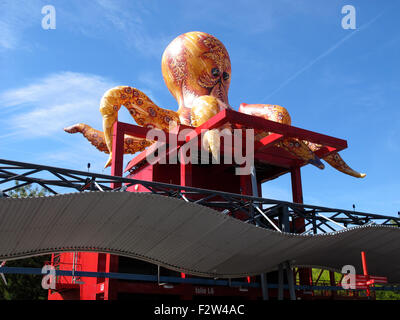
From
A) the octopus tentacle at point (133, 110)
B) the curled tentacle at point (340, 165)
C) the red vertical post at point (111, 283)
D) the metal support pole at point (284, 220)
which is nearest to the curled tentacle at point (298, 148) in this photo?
the curled tentacle at point (340, 165)

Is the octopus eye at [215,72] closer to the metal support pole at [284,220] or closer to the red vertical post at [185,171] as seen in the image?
the red vertical post at [185,171]

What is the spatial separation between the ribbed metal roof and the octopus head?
1044 cm

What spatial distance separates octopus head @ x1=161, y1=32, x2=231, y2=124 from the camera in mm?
25984

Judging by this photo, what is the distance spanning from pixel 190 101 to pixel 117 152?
18.4 ft

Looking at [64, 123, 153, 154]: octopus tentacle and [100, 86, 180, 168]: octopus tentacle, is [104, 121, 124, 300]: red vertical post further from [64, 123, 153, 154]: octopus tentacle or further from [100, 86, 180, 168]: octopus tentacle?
[64, 123, 153, 154]: octopus tentacle

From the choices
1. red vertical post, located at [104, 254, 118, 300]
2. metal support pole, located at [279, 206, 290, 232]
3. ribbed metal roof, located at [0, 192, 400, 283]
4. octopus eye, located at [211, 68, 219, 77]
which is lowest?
red vertical post, located at [104, 254, 118, 300]

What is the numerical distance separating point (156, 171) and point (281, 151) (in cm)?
708

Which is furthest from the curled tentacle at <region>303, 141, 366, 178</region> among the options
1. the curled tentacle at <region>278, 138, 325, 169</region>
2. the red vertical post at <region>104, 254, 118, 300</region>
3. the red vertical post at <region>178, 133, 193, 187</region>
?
the red vertical post at <region>104, 254, 118, 300</region>

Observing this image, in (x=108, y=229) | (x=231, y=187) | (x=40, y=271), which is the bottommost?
(x=40, y=271)

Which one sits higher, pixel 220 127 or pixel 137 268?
pixel 220 127

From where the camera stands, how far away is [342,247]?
18.2 m

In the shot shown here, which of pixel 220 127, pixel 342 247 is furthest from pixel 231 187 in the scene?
pixel 342 247

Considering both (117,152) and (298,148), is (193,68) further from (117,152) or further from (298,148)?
(298,148)
